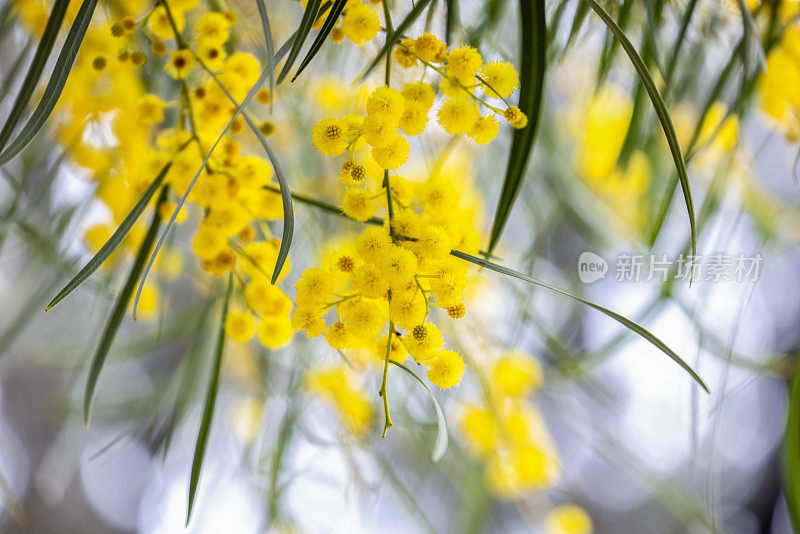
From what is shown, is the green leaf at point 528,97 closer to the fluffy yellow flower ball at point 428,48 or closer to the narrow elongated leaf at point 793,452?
the fluffy yellow flower ball at point 428,48

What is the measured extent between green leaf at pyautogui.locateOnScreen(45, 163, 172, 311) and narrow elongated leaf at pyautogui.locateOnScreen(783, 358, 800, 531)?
0.37 meters

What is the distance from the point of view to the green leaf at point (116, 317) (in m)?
0.30

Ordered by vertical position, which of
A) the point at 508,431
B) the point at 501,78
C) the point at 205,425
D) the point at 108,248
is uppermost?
the point at 501,78

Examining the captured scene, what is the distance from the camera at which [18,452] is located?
1.54 metres

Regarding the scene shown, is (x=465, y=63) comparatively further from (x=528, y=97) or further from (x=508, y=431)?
(x=508, y=431)

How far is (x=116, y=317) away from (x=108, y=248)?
0.24 ft

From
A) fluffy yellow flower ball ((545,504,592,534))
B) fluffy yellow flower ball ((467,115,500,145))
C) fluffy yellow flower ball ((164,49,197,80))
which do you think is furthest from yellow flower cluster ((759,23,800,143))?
fluffy yellow flower ball ((545,504,592,534))

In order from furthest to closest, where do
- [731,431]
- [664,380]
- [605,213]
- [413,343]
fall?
[731,431] < [664,380] < [605,213] < [413,343]

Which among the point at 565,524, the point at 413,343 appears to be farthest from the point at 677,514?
the point at 413,343

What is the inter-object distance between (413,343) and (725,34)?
21.7 inches

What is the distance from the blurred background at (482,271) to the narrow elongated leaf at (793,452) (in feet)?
0.06

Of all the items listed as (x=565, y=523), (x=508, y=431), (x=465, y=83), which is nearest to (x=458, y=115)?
(x=465, y=83)

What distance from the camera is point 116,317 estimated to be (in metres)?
0.32

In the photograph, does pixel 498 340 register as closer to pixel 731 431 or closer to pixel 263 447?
pixel 263 447
